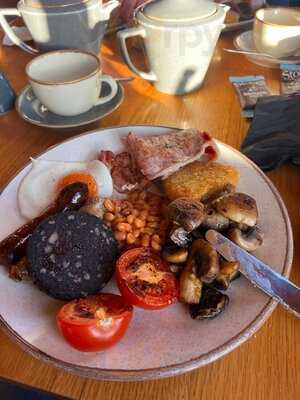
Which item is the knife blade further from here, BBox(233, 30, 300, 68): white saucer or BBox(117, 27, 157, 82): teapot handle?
BBox(233, 30, 300, 68): white saucer

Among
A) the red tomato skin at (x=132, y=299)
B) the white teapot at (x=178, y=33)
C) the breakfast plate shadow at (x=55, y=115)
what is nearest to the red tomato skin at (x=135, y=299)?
the red tomato skin at (x=132, y=299)

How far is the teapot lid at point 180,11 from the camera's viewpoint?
3.02ft

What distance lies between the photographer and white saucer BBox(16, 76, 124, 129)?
3.07 ft

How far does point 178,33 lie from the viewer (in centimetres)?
92

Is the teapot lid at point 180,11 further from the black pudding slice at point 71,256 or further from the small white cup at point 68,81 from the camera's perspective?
the black pudding slice at point 71,256

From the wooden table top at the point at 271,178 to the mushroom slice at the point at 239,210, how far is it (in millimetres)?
128

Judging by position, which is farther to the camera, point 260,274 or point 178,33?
point 178,33

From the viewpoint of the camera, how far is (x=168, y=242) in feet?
2.05

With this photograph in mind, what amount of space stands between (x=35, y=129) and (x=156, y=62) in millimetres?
362

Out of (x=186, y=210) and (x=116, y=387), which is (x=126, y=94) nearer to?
(x=186, y=210)

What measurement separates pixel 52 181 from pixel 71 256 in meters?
0.23

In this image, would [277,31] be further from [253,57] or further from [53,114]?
[53,114]

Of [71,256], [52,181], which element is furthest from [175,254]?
[52,181]

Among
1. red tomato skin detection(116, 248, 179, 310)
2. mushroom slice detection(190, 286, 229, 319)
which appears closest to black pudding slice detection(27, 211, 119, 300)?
red tomato skin detection(116, 248, 179, 310)
